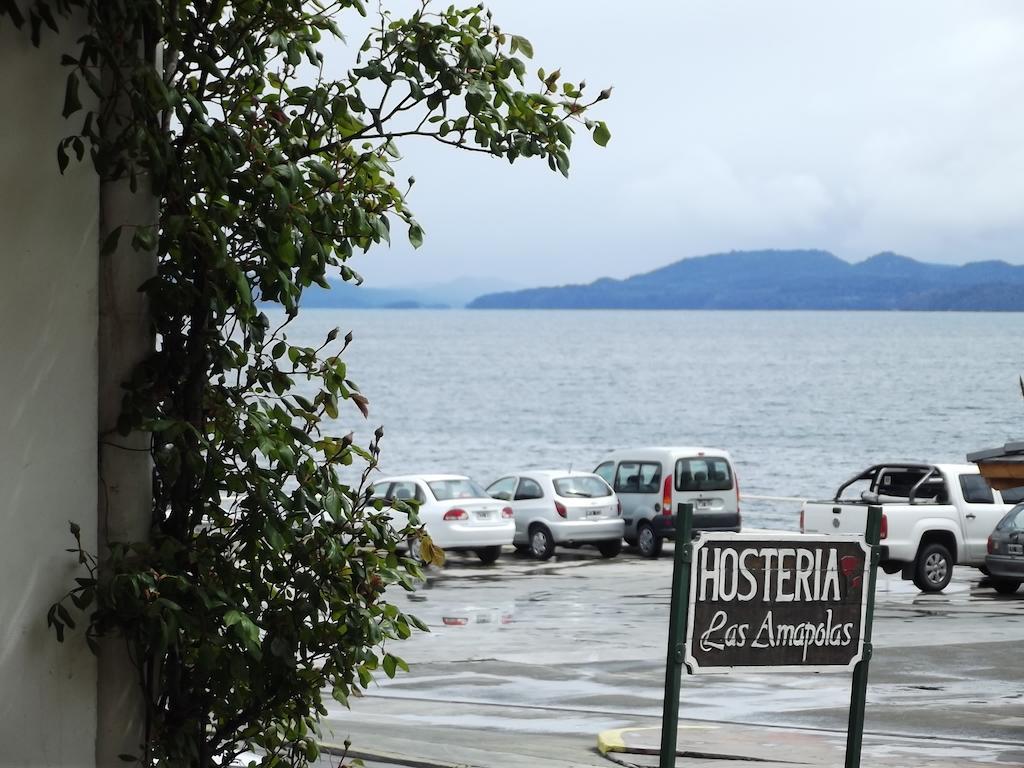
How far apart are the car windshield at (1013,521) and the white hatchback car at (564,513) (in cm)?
804

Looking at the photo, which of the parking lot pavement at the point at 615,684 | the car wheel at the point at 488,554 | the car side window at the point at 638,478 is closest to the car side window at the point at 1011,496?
the parking lot pavement at the point at 615,684

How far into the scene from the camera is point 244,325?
5.12 metres

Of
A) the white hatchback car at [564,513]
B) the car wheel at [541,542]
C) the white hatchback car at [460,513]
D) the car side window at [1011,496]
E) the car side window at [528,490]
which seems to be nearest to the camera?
the car side window at [1011,496]

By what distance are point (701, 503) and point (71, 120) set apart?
24674 millimetres

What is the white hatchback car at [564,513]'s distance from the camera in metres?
27.8

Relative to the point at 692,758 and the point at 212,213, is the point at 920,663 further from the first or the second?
the point at 212,213

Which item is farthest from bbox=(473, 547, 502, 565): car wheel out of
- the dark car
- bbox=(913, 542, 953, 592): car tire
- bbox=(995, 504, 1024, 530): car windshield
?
bbox=(995, 504, 1024, 530): car windshield

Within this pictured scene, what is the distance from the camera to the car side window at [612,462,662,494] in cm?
2920

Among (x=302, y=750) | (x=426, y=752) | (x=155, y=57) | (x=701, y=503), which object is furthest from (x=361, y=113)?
(x=701, y=503)

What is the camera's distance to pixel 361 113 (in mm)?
5195

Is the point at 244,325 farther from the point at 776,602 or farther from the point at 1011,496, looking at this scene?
the point at 1011,496

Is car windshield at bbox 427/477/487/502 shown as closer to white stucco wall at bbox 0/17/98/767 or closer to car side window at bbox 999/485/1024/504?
car side window at bbox 999/485/1024/504

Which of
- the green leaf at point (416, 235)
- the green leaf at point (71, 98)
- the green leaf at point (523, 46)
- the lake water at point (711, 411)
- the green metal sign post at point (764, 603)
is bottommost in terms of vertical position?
the lake water at point (711, 411)

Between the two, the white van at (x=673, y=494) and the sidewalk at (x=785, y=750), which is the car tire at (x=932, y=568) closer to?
the white van at (x=673, y=494)
